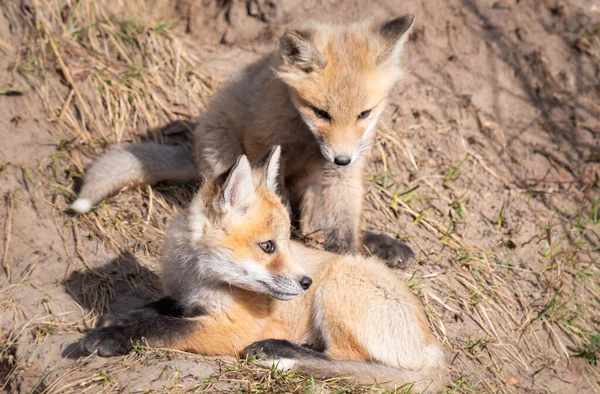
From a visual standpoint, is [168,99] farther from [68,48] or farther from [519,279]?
[519,279]

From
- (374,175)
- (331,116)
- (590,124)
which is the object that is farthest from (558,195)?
(331,116)

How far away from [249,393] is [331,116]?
180 cm

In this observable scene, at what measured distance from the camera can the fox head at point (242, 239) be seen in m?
3.15

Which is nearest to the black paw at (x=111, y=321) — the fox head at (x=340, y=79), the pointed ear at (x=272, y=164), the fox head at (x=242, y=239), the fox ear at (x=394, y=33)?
the fox head at (x=242, y=239)

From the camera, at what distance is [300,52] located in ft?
12.9

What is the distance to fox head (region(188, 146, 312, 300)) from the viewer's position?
10.3 feet

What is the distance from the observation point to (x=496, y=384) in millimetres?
3943

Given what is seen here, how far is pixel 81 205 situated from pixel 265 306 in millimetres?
1678

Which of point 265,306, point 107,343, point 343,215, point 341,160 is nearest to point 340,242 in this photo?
point 343,215

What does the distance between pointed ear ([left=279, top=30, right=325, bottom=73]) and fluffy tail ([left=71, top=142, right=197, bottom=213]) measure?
4.46ft

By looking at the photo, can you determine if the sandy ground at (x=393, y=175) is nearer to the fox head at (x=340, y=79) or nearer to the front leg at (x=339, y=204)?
the front leg at (x=339, y=204)

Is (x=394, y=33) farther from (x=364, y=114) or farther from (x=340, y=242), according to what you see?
(x=340, y=242)

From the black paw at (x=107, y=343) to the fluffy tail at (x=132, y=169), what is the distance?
1411mm

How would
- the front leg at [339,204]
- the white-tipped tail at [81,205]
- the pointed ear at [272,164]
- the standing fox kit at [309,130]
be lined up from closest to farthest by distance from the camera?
1. the pointed ear at [272,164]
2. the standing fox kit at [309,130]
3. the white-tipped tail at [81,205]
4. the front leg at [339,204]
